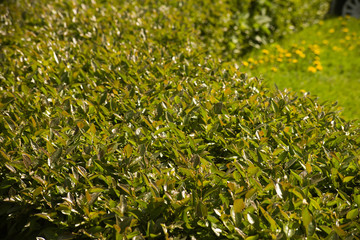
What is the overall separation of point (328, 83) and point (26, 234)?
16.9 feet

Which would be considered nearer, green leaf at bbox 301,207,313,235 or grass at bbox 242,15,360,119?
green leaf at bbox 301,207,313,235

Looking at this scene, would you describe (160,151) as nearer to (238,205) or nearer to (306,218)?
(238,205)

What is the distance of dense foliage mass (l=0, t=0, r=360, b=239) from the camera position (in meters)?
1.63

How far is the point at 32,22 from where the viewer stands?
157 inches

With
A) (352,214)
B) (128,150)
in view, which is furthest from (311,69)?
(128,150)

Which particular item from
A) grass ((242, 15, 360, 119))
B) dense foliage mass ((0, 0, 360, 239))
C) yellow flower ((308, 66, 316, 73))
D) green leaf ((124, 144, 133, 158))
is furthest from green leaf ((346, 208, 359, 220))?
yellow flower ((308, 66, 316, 73))

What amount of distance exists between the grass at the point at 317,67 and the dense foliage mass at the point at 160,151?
200 cm

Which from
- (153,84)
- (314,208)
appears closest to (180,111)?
(153,84)

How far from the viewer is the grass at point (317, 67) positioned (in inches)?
203

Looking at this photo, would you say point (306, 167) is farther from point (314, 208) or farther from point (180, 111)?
point (180, 111)

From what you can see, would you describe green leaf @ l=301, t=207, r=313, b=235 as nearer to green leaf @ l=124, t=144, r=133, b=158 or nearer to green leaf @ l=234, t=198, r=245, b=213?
green leaf @ l=234, t=198, r=245, b=213

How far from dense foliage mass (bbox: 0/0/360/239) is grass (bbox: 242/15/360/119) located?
2.00m

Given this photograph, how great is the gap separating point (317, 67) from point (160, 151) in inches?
172

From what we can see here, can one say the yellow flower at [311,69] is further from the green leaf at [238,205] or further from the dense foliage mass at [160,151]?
the green leaf at [238,205]
